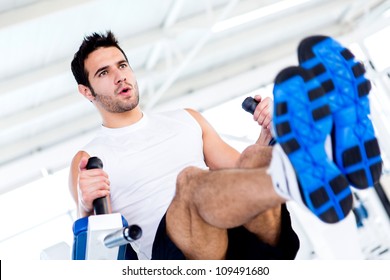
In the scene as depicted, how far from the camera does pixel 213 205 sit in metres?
1.27

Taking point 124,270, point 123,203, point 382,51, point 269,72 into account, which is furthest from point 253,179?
point 382,51

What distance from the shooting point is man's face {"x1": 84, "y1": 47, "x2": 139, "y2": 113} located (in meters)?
1.87

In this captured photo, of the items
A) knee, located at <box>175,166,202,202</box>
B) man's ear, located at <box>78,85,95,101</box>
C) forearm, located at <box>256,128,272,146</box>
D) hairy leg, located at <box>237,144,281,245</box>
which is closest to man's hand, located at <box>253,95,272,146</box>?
forearm, located at <box>256,128,272,146</box>

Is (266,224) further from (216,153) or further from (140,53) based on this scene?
(140,53)

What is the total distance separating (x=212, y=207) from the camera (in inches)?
50.0

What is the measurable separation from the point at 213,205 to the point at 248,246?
293 millimetres

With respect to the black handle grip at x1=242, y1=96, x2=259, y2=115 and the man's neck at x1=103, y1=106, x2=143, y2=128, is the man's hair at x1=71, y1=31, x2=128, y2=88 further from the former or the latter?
the black handle grip at x1=242, y1=96, x2=259, y2=115

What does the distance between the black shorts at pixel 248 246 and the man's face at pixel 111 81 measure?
50cm

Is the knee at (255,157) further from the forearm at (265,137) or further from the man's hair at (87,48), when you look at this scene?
the man's hair at (87,48)

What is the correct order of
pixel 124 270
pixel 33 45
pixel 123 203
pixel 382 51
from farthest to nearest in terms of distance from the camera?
1. pixel 382 51
2. pixel 33 45
3. pixel 123 203
4. pixel 124 270

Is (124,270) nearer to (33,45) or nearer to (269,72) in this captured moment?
(33,45)

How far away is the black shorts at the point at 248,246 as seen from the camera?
1.49 m

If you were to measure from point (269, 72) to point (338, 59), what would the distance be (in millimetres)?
5288

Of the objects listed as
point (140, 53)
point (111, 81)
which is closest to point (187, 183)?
point (111, 81)
